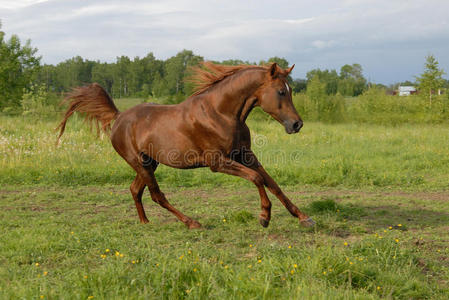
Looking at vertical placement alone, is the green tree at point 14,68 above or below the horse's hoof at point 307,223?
above

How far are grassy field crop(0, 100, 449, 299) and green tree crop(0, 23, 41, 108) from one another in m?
24.7

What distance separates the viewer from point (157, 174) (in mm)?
9328

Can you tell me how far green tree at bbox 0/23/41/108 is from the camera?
1310 inches

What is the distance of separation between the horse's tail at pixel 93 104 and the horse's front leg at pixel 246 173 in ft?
7.17

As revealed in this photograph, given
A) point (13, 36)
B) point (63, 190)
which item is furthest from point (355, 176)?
point (13, 36)

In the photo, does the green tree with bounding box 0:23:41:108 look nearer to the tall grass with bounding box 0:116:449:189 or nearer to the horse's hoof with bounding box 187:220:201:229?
the tall grass with bounding box 0:116:449:189

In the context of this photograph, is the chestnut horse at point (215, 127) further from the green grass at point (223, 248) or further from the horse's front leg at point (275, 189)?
the green grass at point (223, 248)

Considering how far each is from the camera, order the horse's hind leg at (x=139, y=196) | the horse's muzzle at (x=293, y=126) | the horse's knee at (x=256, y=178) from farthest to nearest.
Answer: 1. the horse's hind leg at (x=139, y=196)
2. the horse's knee at (x=256, y=178)
3. the horse's muzzle at (x=293, y=126)

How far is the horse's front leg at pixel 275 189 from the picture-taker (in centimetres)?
518

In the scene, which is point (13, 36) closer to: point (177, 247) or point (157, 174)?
point (157, 174)

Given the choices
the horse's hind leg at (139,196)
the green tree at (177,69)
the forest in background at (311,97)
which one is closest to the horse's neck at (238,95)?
the horse's hind leg at (139,196)

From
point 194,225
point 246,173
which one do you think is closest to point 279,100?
point 246,173

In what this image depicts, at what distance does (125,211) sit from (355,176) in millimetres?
4992

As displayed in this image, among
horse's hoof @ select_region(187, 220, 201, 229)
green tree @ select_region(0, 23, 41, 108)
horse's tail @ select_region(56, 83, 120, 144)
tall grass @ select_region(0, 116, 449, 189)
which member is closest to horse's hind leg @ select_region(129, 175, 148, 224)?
horse's hoof @ select_region(187, 220, 201, 229)
